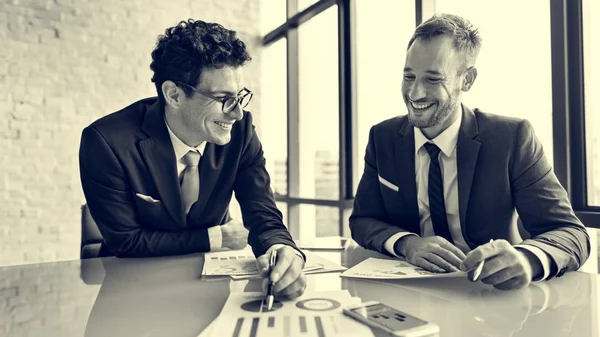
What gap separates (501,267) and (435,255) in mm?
171

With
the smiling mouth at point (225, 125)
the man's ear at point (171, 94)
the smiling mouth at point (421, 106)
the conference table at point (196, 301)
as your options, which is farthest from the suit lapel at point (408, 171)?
the man's ear at point (171, 94)

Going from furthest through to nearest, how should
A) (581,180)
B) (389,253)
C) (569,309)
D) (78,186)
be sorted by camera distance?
(78,186) < (581,180) < (389,253) < (569,309)

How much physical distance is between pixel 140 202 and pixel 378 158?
0.82 metres

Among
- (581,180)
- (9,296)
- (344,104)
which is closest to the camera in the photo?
(9,296)

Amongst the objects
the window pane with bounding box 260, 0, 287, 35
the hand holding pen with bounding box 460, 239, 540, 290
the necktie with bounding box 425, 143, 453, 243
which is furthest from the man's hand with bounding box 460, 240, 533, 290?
the window pane with bounding box 260, 0, 287, 35

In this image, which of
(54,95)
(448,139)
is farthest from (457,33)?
(54,95)

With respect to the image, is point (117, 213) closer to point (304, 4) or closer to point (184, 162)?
point (184, 162)

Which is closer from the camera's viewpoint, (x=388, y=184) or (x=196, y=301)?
(x=196, y=301)

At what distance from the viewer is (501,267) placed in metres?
0.98

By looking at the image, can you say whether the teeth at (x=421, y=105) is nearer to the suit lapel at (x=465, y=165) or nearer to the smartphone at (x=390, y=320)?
the suit lapel at (x=465, y=165)

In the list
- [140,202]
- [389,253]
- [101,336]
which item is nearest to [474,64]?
[389,253]

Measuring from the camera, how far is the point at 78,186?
14.3 feet

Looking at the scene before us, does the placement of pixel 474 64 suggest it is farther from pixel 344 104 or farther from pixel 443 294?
pixel 344 104

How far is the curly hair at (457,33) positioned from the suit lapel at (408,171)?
1.01ft
